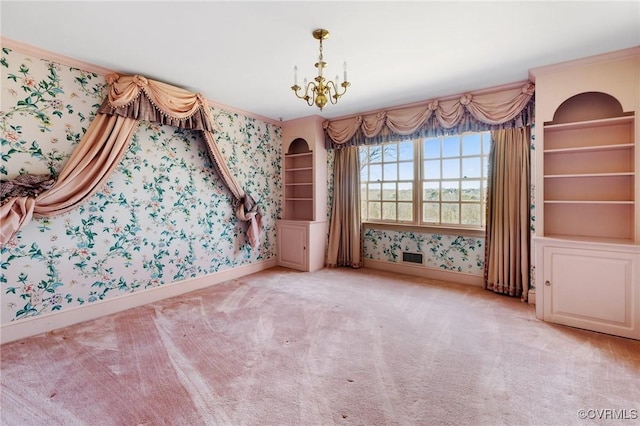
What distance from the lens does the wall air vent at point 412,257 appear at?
170 inches

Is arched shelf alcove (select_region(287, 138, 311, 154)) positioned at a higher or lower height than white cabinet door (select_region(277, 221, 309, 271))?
higher

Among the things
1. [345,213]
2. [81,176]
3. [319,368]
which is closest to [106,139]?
[81,176]

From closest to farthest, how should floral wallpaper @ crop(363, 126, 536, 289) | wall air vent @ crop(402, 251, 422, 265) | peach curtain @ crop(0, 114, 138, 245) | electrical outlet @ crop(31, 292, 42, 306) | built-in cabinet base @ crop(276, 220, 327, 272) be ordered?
peach curtain @ crop(0, 114, 138, 245) → electrical outlet @ crop(31, 292, 42, 306) → floral wallpaper @ crop(363, 126, 536, 289) → wall air vent @ crop(402, 251, 422, 265) → built-in cabinet base @ crop(276, 220, 327, 272)

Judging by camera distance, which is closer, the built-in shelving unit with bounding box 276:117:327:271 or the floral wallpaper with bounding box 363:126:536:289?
the floral wallpaper with bounding box 363:126:536:289

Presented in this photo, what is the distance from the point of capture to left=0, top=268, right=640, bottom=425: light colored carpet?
65.0 inches

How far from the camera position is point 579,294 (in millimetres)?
2643

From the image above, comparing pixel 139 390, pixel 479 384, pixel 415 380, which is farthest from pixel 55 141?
pixel 479 384

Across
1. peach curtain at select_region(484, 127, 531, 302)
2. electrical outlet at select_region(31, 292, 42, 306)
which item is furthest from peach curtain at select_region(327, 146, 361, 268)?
electrical outlet at select_region(31, 292, 42, 306)

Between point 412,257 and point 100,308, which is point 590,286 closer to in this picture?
point 412,257

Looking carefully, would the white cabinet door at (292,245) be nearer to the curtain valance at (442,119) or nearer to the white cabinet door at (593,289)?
the curtain valance at (442,119)

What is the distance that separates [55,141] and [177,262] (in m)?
1.69

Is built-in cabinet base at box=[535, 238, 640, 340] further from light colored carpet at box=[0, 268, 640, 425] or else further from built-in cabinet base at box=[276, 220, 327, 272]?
built-in cabinet base at box=[276, 220, 327, 272]
